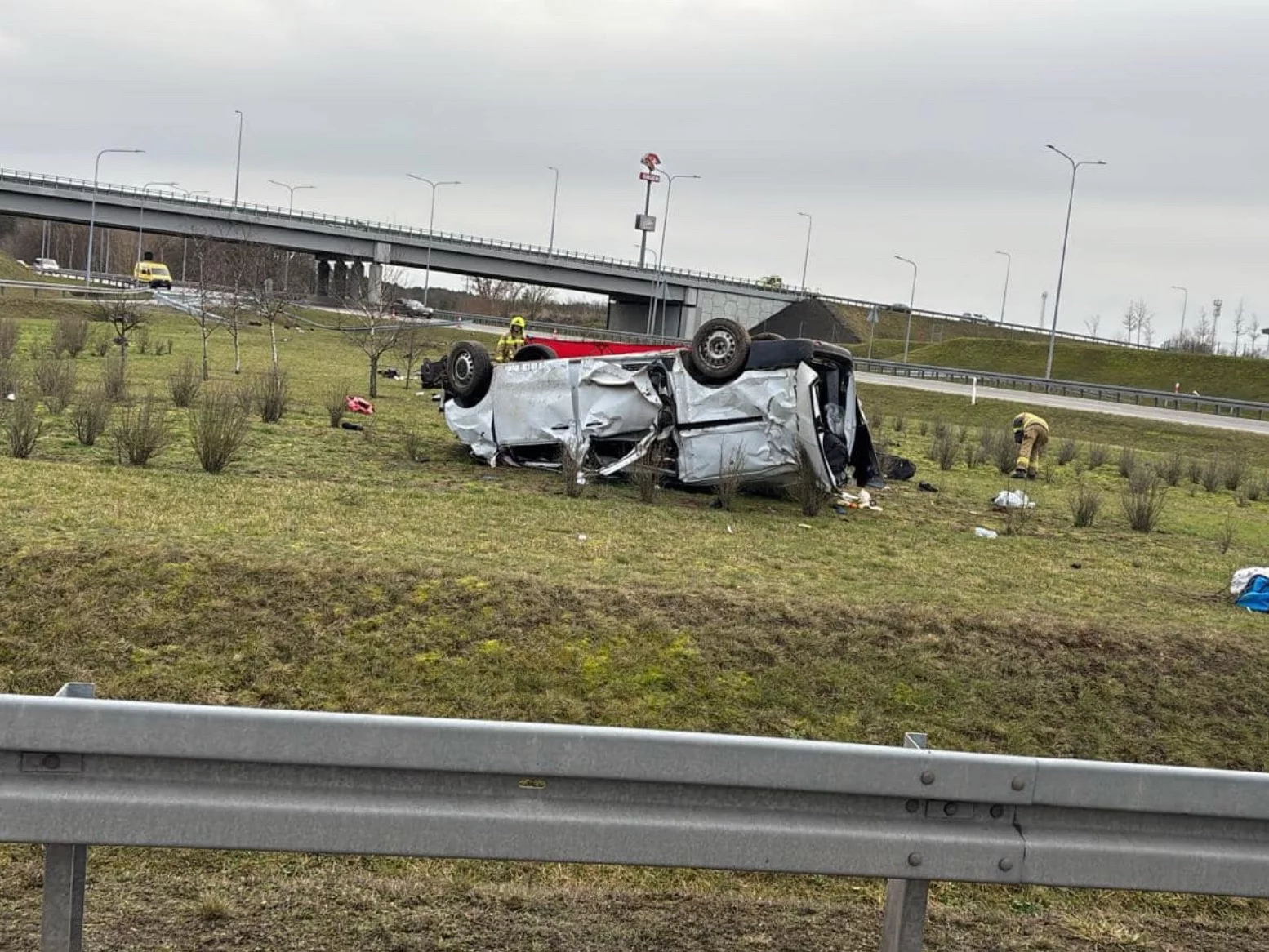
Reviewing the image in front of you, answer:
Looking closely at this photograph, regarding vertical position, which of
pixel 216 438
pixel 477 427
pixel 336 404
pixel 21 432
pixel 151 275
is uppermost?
pixel 151 275

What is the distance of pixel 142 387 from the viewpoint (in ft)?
76.0

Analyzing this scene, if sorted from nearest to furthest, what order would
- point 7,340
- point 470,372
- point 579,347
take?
point 470,372, point 579,347, point 7,340

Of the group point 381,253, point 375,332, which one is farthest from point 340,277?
point 375,332

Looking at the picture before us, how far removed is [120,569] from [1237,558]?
10.9m

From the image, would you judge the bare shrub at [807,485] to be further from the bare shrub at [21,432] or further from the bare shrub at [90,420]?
the bare shrub at [21,432]

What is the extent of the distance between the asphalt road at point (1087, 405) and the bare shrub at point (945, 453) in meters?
20.1

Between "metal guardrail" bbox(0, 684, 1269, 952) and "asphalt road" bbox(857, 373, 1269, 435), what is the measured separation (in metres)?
40.2

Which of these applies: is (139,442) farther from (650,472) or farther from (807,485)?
(807,485)

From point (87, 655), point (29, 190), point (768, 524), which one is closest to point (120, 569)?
point (87, 655)

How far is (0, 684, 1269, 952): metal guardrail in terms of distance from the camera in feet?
10.4

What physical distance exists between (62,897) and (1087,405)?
156ft

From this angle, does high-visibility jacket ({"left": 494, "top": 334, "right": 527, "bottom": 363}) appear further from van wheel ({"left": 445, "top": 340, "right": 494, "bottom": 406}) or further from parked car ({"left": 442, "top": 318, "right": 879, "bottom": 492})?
parked car ({"left": 442, "top": 318, "right": 879, "bottom": 492})

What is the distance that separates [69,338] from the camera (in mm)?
31609

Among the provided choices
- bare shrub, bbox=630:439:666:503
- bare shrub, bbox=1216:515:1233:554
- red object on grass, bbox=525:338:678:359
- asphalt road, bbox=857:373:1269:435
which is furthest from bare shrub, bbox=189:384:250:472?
asphalt road, bbox=857:373:1269:435
